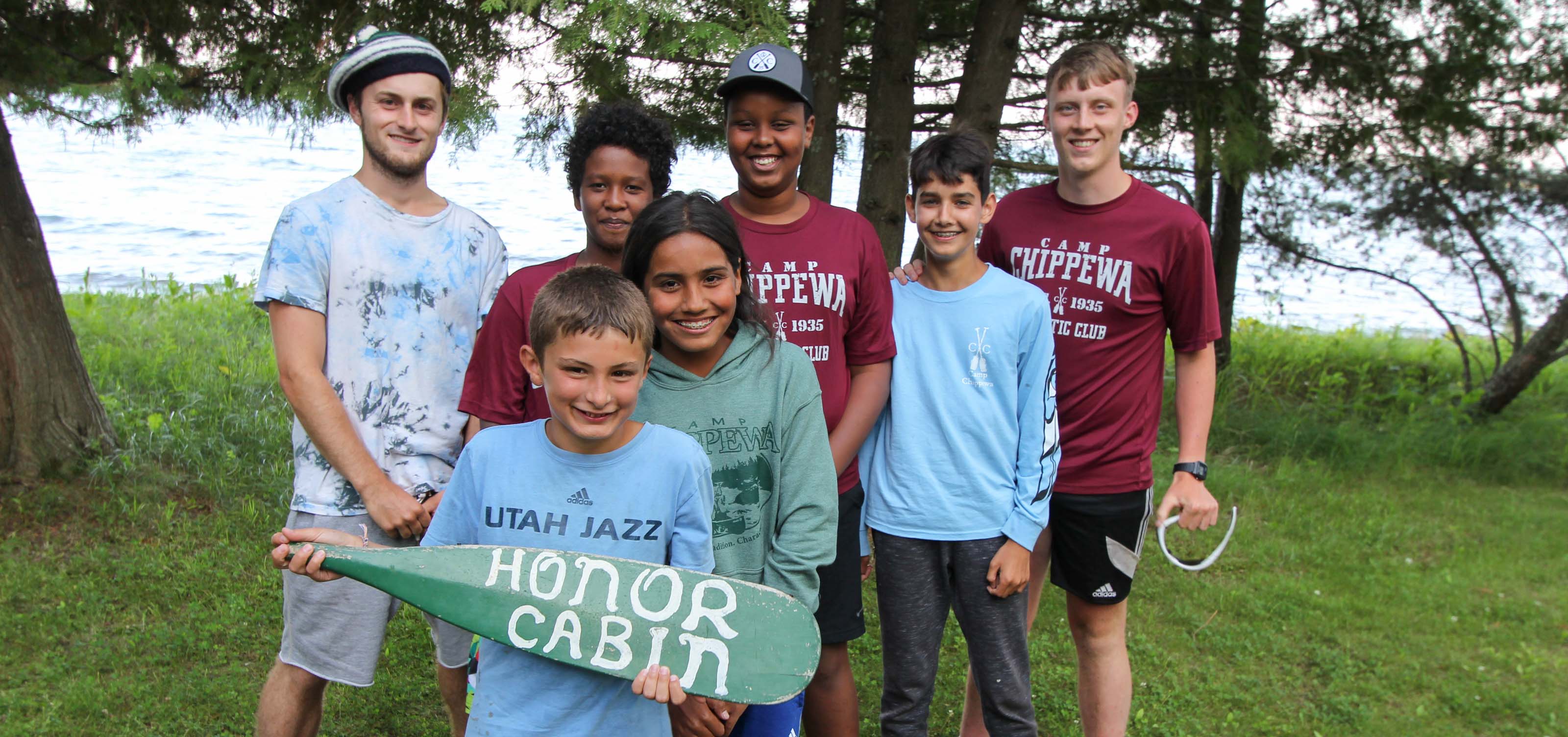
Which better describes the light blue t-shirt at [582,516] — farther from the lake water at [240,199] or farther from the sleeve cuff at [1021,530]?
the lake water at [240,199]

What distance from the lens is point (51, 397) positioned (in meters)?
4.36

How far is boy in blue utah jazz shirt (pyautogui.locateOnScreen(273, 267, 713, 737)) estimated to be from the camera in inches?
70.8

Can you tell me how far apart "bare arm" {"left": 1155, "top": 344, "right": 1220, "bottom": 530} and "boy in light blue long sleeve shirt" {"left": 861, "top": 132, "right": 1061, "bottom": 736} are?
14.2 inches

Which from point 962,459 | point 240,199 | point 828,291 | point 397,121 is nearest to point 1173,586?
point 962,459

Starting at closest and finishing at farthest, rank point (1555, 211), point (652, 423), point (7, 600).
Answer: point (652, 423)
point (7, 600)
point (1555, 211)

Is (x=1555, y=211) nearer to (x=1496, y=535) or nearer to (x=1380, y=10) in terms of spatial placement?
(x=1380, y=10)

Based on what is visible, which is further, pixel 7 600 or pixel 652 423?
pixel 7 600

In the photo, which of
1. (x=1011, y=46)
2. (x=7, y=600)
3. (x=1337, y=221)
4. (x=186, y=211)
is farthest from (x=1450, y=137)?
(x=186, y=211)

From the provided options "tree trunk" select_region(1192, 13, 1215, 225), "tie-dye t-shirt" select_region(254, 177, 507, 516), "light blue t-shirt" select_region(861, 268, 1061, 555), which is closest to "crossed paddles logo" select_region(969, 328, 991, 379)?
"light blue t-shirt" select_region(861, 268, 1061, 555)

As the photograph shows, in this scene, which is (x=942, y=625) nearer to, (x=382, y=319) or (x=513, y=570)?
(x=513, y=570)

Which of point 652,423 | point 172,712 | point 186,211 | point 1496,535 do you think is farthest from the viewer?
point 186,211

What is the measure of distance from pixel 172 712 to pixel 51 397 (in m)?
2.05

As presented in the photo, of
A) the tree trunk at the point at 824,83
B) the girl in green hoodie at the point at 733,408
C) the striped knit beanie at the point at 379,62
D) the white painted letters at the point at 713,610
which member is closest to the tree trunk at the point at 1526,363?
the tree trunk at the point at 824,83

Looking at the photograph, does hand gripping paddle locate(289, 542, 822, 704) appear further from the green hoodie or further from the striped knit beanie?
the striped knit beanie
